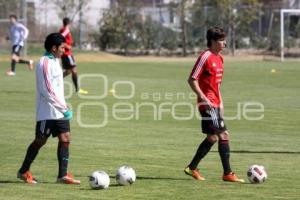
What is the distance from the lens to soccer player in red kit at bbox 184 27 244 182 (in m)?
10.9

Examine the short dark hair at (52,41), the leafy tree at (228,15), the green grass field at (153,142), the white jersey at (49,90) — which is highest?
the short dark hair at (52,41)

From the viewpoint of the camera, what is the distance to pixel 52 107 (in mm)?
10453

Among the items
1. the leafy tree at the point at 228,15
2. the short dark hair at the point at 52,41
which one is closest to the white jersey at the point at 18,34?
the short dark hair at the point at 52,41

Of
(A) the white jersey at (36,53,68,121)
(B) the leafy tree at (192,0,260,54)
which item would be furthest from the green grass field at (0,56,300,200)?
(B) the leafy tree at (192,0,260,54)

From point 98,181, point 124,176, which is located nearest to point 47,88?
point 98,181

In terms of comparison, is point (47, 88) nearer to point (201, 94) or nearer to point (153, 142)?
point (201, 94)

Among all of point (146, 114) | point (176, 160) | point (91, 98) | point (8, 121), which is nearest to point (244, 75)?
point (91, 98)

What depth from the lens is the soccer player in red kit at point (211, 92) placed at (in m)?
10.9

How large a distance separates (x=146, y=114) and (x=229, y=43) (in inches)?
1466

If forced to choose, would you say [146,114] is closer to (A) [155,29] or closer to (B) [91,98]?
(B) [91,98]

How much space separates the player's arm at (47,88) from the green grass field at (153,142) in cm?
98

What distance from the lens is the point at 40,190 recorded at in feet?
33.3

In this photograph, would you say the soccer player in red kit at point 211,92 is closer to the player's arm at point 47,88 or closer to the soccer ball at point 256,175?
the soccer ball at point 256,175

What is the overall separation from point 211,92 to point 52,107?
2016mm
